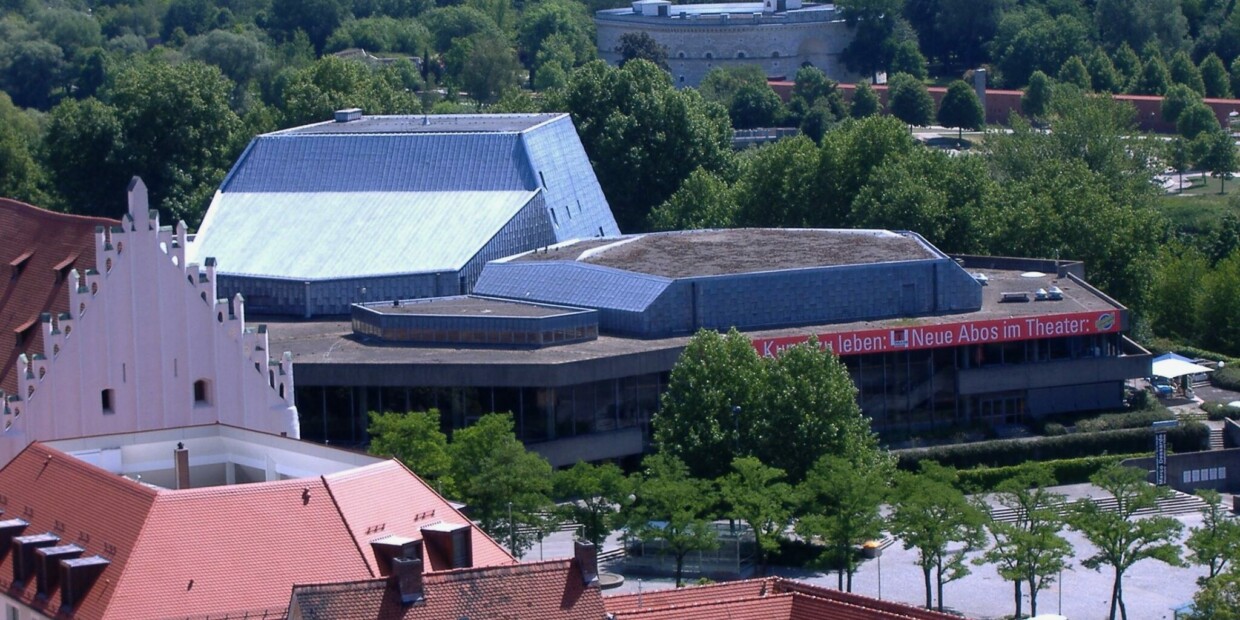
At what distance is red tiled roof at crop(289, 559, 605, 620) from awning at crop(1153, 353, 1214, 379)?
70.6 metres

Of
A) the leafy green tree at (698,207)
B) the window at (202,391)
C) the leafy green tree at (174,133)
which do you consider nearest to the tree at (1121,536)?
the window at (202,391)

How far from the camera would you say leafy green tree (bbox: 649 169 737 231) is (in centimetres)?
15325

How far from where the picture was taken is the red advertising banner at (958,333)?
115m

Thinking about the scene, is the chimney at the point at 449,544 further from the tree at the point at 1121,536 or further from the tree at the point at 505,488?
the tree at the point at 1121,536

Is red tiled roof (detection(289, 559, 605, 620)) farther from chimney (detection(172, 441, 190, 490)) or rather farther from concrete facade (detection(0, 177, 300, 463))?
concrete facade (detection(0, 177, 300, 463))

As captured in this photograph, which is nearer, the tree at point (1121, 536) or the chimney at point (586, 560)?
the chimney at point (586, 560)

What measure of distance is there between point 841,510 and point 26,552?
34808 mm

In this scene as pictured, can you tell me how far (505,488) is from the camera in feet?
304

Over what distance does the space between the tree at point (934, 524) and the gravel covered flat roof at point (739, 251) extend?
1106 inches

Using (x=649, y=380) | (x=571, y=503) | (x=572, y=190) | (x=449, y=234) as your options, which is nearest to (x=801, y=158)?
(x=572, y=190)

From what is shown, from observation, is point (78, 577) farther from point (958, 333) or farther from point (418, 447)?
point (958, 333)

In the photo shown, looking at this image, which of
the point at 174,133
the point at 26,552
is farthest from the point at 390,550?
the point at 174,133

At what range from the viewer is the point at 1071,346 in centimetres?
12181

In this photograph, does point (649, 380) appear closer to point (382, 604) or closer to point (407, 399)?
point (407, 399)
